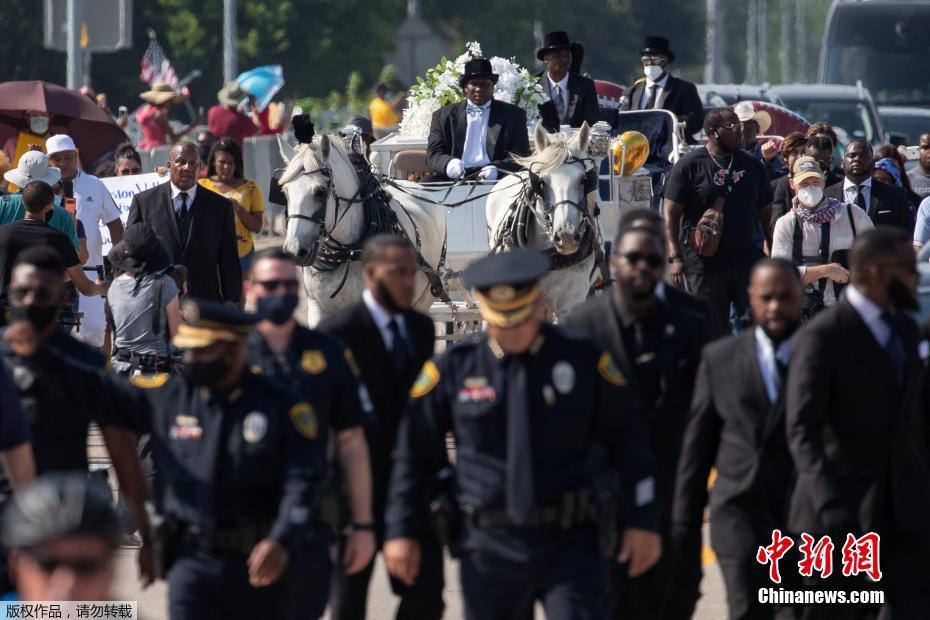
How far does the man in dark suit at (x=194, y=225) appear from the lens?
1262cm

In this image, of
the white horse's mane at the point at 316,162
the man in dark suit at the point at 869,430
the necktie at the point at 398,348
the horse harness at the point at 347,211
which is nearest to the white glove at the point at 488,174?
the horse harness at the point at 347,211

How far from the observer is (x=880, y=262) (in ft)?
23.3

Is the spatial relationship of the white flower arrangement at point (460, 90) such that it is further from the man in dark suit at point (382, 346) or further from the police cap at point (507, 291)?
the police cap at point (507, 291)

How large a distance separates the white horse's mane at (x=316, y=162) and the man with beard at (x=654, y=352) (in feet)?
17.6

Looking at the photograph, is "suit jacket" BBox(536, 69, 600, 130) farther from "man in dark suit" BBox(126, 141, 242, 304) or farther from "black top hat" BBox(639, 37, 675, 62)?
"man in dark suit" BBox(126, 141, 242, 304)

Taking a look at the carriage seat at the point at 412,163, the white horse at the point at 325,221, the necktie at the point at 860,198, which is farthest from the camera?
the carriage seat at the point at 412,163

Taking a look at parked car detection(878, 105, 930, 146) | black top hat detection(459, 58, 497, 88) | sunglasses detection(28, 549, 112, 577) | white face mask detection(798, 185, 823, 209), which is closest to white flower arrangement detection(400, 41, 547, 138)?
black top hat detection(459, 58, 497, 88)

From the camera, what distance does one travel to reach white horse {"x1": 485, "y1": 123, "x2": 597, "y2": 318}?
Answer: 1298cm

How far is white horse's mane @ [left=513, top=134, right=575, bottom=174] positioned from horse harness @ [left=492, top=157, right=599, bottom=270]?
5cm

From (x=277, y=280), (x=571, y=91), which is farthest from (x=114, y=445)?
(x=571, y=91)

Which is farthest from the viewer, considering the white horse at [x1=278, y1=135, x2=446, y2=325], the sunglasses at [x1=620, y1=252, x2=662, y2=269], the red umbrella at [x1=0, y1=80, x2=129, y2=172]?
the red umbrella at [x1=0, y1=80, x2=129, y2=172]

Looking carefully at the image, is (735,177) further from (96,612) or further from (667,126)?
(96,612)

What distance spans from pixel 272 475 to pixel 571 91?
9652 mm

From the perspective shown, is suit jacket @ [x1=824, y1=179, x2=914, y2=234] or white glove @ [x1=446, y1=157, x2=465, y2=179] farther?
suit jacket @ [x1=824, y1=179, x2=914, y2=234]
